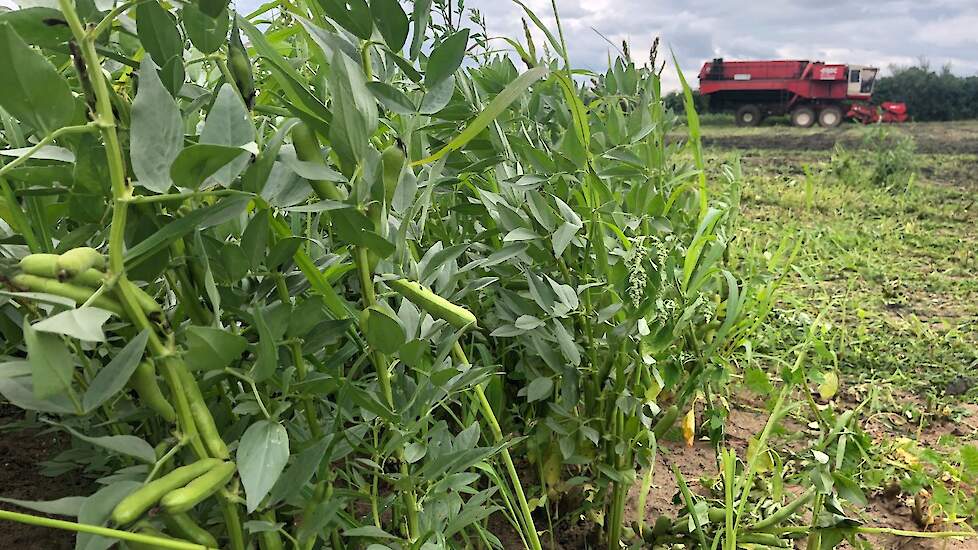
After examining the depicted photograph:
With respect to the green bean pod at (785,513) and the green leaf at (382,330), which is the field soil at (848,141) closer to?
the green bean pod at (785,513)

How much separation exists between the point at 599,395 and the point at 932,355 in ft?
5.51

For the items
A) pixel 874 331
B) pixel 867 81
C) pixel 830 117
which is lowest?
pixel 874 331

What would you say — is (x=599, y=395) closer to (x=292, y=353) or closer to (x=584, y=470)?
(x=584, y=470)

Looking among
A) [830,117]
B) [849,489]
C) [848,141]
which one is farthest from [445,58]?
[830,117]

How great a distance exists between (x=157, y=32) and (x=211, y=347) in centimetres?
22

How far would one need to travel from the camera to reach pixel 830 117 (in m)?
14.8

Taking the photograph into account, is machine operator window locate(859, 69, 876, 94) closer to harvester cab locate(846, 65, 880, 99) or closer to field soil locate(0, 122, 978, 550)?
harvester cab locate(846, 65, 880, 99)

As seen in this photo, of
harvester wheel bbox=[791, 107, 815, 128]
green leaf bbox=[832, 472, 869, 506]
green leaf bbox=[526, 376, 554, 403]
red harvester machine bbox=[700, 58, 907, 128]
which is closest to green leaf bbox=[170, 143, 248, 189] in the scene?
green leaf bbox=[526, 376, 554, 403]

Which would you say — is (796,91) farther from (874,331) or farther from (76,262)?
(76,262)

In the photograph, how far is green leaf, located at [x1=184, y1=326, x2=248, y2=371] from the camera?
44 centimetres

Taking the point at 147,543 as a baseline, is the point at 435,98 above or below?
above

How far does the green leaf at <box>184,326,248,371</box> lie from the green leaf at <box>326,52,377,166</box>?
0.45ft

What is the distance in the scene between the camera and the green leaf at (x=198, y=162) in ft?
1.31

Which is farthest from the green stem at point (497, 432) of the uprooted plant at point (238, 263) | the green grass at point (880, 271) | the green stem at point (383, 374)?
the green grass at point (880, 271)
